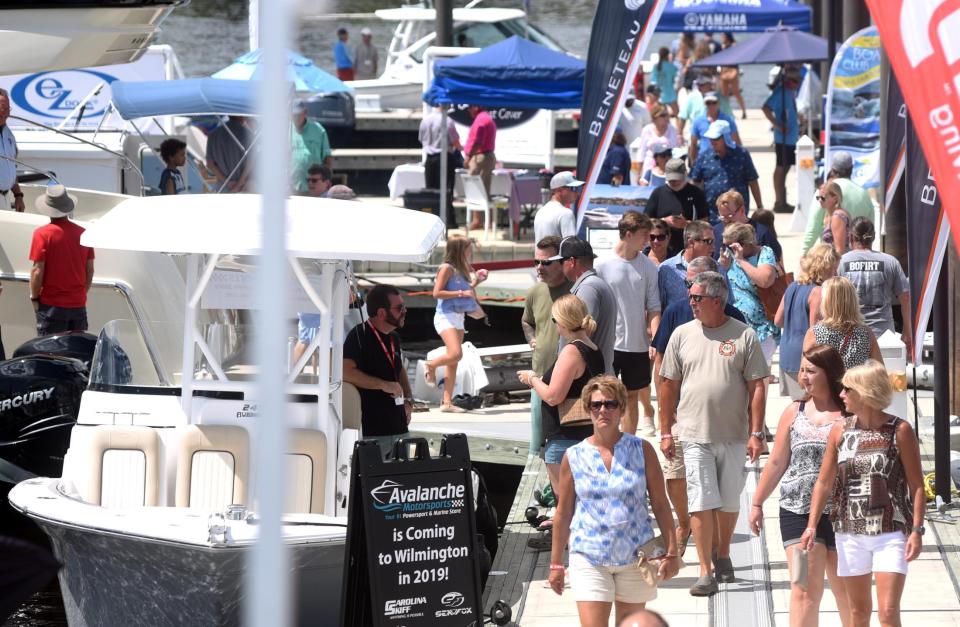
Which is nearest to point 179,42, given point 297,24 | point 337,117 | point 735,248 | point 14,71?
point 337,117

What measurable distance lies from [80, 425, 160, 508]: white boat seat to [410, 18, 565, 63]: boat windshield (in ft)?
85.2

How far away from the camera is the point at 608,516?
691 cm

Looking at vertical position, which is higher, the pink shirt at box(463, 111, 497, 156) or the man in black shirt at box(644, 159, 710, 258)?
Answer: the pink shirt at box(463, 111, 497, 156)

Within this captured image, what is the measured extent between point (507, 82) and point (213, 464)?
1259 cm

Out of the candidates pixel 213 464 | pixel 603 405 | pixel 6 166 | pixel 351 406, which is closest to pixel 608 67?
pixel 351 406

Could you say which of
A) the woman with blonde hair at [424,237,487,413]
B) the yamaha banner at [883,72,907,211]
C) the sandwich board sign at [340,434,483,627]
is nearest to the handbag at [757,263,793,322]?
the yamaha banner at [883,72,907,211]

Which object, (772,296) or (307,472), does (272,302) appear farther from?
(772,296)

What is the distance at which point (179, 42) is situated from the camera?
57.5 meters

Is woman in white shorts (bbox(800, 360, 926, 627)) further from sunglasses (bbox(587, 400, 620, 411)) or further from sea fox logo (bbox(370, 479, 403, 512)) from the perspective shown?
sea fox logo (bbox(370, 479, 403, 512))

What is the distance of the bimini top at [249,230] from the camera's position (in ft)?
26.7

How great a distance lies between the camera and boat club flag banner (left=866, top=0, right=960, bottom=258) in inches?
200

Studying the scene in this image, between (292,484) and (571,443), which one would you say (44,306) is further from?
(571,443)

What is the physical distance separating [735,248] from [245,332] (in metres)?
3.83

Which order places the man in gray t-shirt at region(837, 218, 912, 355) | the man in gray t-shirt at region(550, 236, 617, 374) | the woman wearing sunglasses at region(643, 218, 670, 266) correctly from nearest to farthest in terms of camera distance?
the man in gray t-shirt at region(550, 236, 617, 374) < the man in gray t-shirt at region(837, 218, 912, 355) < the woman wearing sunglasses at region(643, 218, 670, 266)
